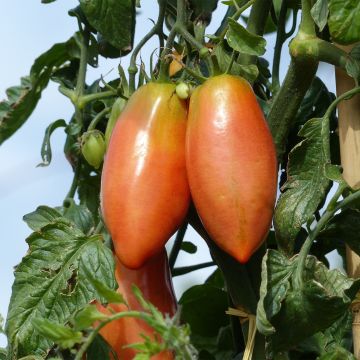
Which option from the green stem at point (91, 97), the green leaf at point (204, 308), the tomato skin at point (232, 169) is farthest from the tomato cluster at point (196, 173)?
the green leaf at point (204, 308)

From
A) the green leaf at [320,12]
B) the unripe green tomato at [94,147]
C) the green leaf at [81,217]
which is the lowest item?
the green leaf at [81,217]

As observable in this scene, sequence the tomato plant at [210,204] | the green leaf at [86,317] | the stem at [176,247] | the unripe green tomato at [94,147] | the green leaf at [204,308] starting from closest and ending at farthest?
the green leaf at [86,317] → the tomato plant at [210,204] → the unripe green tomato at [94,147] → the stem at [176,247] → the green leaf at [204,308]

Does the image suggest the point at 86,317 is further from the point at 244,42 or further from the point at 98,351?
the point at 244,42

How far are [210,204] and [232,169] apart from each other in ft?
0.12

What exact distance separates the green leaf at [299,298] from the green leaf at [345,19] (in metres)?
0.21

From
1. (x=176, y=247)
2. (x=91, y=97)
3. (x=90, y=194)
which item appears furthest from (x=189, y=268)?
(x=91, y=97)

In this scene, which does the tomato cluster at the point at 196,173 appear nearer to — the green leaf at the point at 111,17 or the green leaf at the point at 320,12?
the green leaf at the point at 320,12

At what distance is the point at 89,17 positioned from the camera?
42.2 inches

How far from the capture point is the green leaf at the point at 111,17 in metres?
1.07

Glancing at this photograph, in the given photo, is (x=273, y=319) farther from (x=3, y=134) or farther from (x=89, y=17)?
(x=3, y=134)

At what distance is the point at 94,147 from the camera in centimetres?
105

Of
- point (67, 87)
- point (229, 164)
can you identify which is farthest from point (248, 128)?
point (67, 87)

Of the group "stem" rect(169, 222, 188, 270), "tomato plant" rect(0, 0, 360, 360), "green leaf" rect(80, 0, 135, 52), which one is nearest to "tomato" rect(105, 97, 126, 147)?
"tomato plant" rect(0, 0, 360, 360)

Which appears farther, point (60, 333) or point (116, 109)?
point (116, 109)
